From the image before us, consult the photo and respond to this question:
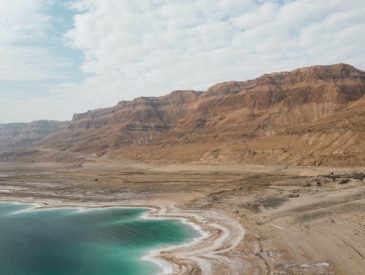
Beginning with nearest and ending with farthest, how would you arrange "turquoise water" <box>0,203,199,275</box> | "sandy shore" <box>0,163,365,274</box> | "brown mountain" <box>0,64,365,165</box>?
"sandy shore" <box>0,163,365,274</box>
"turquoise water" <box>0,203,199,275</box>
"brown mountain" <box>0,64,365,165</box>

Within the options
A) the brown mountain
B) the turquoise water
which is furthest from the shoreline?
the brown mountain

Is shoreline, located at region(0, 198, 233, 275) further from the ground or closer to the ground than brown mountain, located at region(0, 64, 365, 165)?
closer to the ground

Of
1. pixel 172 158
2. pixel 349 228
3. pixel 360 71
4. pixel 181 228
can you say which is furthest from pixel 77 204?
Answer: pixel 360 71

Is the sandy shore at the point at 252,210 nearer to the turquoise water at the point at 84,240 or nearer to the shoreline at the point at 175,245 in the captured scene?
the shoreline at the point at 175,245

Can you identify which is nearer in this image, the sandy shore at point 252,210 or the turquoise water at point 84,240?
the sandy shore at point 252,210

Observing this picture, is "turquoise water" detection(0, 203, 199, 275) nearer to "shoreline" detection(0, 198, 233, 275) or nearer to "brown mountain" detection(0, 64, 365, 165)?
"shoreline" detection(0, 198, 233, 275)

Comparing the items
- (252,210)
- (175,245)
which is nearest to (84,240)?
(175,245)

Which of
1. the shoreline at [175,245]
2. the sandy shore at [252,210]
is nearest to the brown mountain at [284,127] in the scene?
the sandy shore at [252,210]
